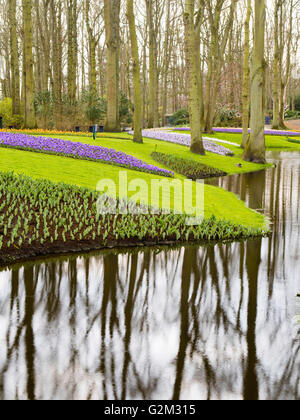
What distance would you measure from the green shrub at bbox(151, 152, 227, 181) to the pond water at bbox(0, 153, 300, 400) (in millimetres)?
9330

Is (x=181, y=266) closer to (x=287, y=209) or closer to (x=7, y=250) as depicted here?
(x=7, y=250)

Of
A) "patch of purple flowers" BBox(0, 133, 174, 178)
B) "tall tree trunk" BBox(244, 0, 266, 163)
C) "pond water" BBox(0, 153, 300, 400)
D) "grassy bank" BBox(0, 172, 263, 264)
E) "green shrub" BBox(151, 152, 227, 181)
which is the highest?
"tall tree trunk" BBox(244, 0, 266, 163)

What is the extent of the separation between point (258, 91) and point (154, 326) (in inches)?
673

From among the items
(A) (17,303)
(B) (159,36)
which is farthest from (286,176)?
(B) (159,36)

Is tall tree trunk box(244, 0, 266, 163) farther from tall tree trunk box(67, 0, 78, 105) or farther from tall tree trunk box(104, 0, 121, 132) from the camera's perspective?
tall tree trunk box(67, 0, 78, 105)

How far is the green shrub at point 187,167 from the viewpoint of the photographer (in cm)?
1775

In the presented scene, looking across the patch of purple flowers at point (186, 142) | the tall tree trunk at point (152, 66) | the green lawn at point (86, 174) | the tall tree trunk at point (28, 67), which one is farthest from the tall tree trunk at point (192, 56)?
the tall tree trunk at point (152, 66)

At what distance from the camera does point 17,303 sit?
590 cm

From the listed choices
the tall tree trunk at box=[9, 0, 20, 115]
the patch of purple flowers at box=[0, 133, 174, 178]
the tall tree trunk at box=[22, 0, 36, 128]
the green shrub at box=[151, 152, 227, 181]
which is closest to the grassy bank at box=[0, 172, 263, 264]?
the patch of purple flowers at box=[0, 133, 174, 178]

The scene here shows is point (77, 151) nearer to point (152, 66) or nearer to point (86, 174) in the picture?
point (86, 174)

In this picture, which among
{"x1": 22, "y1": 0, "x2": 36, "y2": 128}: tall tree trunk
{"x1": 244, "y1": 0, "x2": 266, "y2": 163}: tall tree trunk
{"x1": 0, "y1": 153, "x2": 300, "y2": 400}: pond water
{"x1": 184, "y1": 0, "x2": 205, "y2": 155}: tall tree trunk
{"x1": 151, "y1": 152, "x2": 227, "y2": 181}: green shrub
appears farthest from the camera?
{"x1": 22, "y1": 0, "x2": 36, "y2": 128}: tall tree trunk

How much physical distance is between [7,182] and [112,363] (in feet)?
21.5

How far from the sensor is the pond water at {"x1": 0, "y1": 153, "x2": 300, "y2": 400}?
411cm

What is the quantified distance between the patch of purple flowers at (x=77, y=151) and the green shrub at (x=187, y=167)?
2.58 metres
